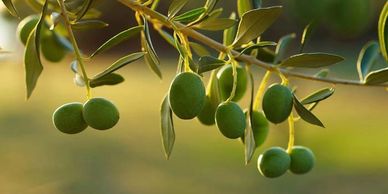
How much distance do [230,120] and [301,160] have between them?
222 millimetres

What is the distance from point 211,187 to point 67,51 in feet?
15.2

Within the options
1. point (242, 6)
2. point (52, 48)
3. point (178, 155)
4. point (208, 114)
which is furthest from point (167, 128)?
point (178, 155)

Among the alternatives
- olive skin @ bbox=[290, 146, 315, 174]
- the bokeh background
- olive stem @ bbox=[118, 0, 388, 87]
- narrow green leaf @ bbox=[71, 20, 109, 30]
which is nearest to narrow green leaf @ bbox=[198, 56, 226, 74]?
olive stem @ bbox=[118, 0, 388, 87]

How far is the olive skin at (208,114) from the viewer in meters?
0.65

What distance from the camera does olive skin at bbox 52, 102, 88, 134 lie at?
1.98 feet

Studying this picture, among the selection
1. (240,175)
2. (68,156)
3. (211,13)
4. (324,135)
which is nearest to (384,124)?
(324,135)

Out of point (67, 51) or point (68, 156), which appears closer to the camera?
point (67, 51)

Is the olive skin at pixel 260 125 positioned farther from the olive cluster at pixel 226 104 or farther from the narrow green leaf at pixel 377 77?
the narrow green leaf at pixel 377 77

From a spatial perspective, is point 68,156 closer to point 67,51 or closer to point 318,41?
point 67,51

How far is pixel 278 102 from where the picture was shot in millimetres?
582

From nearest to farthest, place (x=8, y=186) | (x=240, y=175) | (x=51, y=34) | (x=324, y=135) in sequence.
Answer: (x=51, y=34) < (x=8, y=186) < (x=240, y=175) < (x=324, y=135)

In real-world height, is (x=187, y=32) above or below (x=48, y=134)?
below

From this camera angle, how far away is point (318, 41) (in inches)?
615

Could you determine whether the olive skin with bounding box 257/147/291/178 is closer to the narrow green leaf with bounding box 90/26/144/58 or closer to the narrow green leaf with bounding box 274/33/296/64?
the narrow green leaf with bounding box 274/33/296/64
